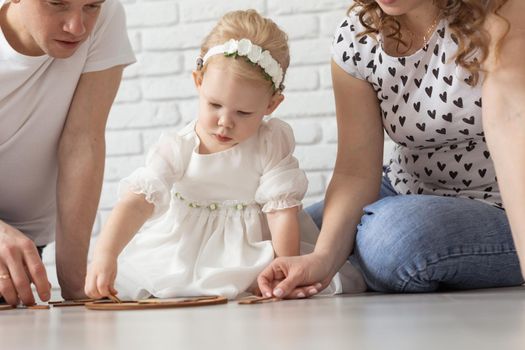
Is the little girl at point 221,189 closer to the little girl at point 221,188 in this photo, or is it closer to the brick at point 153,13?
the little girl at point 221,188

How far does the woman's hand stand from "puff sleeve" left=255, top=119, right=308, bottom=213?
0.72ft

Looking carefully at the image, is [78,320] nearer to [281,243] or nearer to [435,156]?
[281,243]

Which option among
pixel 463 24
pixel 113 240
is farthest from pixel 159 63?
pixel 463 24

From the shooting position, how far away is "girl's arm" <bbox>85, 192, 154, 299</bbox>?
1824 mm

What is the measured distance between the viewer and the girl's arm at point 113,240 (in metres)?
1.82

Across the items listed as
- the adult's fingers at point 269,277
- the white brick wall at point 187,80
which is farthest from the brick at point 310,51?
the adult's fingers at point 269,277

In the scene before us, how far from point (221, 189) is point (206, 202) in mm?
46

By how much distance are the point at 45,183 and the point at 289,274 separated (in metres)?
0.70

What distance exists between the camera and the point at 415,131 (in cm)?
202

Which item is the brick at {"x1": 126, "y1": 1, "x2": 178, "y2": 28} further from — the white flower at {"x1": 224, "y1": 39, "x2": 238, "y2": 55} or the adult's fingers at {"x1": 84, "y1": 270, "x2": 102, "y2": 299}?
the adult's fingers at {"x1": 84, "y1": 270, "x2": 102, "y2": 299}

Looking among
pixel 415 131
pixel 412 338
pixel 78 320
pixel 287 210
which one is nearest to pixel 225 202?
pixel 287 210

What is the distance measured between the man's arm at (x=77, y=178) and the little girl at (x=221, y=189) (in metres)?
0.10

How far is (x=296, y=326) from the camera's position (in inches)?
49.3

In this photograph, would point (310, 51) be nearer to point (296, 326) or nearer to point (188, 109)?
point (188, 109)
